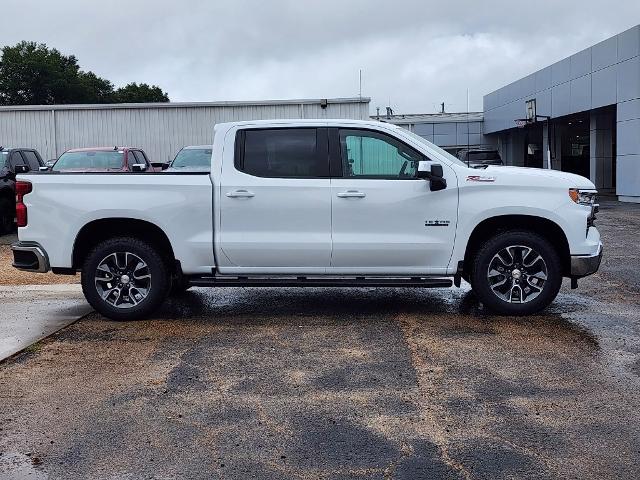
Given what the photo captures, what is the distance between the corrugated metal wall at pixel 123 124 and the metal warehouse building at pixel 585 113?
10512 mm

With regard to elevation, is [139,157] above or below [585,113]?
below

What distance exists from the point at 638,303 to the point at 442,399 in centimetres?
423

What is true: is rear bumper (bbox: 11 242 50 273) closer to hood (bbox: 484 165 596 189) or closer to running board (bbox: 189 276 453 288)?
running board (bbox: 189 276 453 288)

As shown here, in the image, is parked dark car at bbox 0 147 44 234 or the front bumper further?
parked dark car at bbox 0 147 44 234

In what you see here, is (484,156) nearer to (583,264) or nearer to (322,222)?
(583,264)

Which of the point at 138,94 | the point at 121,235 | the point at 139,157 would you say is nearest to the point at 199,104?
the point at 139,157

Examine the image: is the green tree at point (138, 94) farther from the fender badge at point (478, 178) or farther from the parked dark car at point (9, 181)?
the fender badge at point (478, 178)

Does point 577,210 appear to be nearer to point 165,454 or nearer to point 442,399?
point 442,399

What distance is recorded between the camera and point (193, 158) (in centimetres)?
1780

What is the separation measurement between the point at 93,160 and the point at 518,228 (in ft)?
37.6

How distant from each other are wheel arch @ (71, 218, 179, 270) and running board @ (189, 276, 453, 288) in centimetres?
47

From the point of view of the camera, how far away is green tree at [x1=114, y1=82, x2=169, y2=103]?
82.6m

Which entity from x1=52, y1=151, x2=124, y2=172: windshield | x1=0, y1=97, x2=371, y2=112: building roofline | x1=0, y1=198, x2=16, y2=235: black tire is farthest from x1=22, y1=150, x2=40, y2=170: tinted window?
x1=0, y1=97, x2=371, y2=112: building roofline

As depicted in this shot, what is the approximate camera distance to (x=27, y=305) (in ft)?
28.5
